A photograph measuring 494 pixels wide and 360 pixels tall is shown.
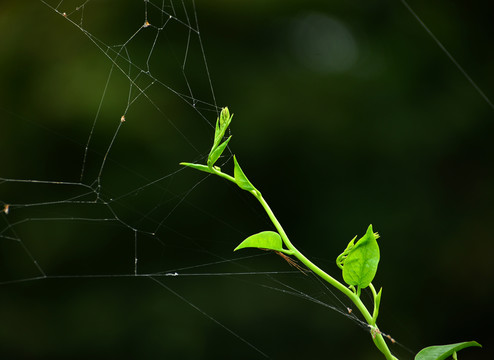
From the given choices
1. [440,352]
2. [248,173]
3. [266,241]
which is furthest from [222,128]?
[248,173]

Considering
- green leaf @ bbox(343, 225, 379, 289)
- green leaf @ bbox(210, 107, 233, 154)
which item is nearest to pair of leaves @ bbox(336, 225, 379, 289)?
green leaf @ bbox(343, 225, 379, 289)

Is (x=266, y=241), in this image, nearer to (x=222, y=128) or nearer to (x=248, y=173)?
(x=222, y=128)

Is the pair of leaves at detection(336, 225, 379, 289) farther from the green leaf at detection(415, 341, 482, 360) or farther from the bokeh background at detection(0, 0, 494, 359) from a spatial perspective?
the bokeh background at detection(0, 0, 494, 359)

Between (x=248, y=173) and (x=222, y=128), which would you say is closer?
A: (x=222, y=128)

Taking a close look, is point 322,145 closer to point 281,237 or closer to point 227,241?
point 227,241

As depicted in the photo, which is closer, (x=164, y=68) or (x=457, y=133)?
(x=164, y=68)

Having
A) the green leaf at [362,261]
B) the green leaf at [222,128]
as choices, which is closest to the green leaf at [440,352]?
the green leaf at [362,261]

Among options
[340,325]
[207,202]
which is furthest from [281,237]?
[340,325]
